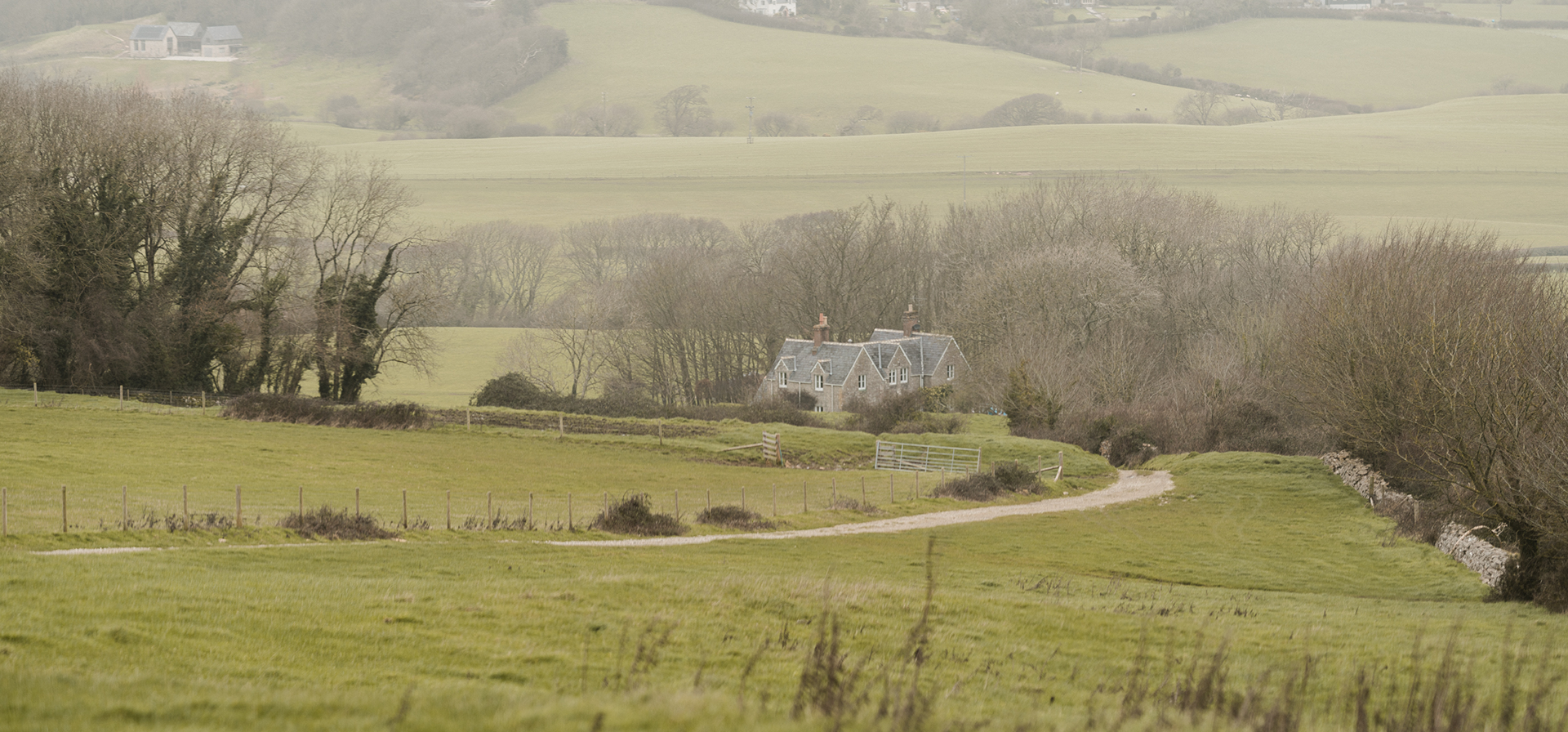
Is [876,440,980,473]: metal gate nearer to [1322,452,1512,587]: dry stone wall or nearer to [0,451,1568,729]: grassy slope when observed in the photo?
[1322,452,1512,587]: dry stone wall

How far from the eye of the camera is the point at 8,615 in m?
11.3

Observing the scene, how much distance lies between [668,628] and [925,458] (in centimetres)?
Answer: 4304

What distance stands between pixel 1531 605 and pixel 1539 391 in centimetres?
552

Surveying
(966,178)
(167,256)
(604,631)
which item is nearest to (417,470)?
(604,631)

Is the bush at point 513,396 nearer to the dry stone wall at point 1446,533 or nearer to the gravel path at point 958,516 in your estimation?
the gravel path at point 958,516

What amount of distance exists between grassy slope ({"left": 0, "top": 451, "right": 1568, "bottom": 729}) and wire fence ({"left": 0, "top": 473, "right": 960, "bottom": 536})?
356cm

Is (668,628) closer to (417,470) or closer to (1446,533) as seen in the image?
(1446,533)

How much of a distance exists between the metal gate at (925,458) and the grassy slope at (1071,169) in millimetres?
84421

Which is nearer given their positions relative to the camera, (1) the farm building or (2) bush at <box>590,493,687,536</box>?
(2) bush at <box>590,493,687,536</box>

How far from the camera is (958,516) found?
35812 millimetres

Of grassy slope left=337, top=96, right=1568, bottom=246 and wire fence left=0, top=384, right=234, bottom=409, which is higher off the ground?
grassy slope left=337, top=96, right=1568, bottom=246

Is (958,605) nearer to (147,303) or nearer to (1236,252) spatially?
(147,303)

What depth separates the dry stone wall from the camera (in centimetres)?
2576

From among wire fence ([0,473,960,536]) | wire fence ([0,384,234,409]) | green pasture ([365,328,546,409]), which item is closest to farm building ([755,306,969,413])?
green pasture ([365,328,546,409])
